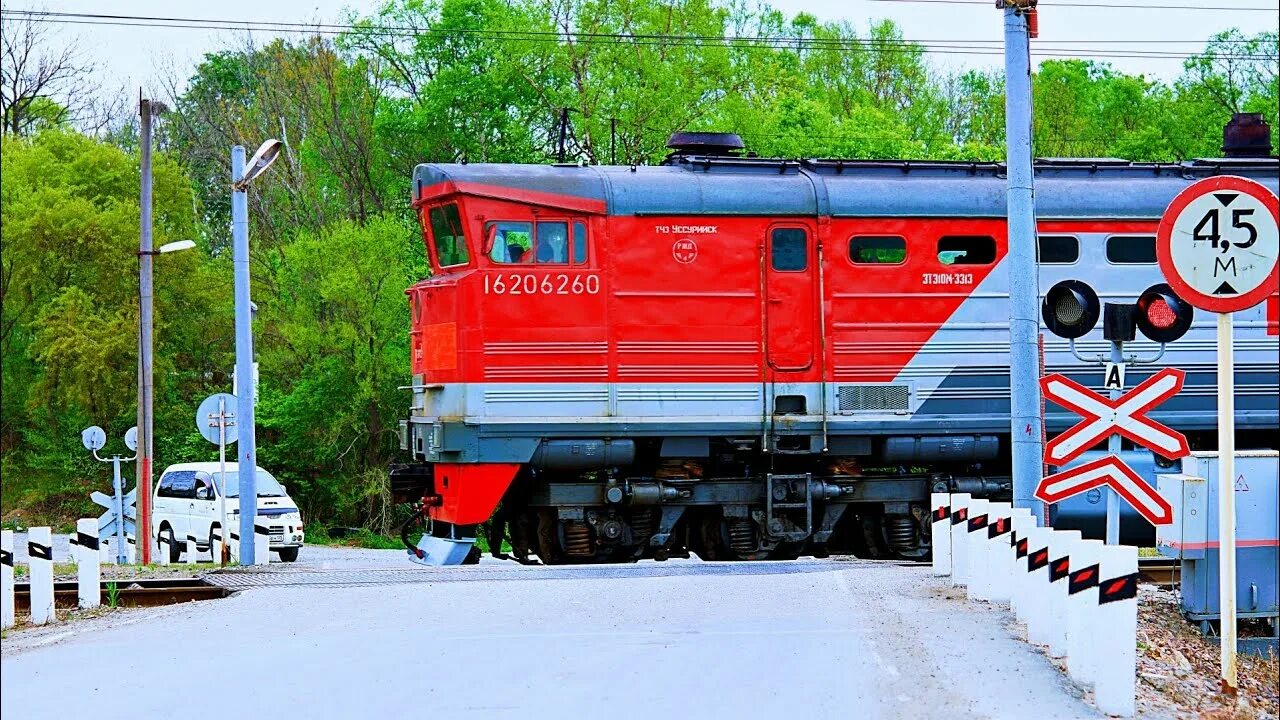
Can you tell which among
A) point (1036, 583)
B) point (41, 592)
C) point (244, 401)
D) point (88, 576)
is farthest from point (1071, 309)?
point (244, 401)

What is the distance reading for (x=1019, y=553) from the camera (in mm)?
12852

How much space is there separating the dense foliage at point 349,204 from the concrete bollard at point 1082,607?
98.8 ft

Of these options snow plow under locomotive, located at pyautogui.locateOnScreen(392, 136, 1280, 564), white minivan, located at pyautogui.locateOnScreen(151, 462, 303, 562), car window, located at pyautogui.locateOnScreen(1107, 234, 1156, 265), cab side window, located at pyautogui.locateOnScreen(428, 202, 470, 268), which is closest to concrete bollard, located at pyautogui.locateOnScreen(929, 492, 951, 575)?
snow plow under locomotive, located at pyautogui.locateOnScreen(392, 136, 1280, 564)

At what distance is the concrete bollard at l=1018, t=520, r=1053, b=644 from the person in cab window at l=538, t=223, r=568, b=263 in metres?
6.97

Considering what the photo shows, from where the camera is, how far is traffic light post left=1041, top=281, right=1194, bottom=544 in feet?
42.3

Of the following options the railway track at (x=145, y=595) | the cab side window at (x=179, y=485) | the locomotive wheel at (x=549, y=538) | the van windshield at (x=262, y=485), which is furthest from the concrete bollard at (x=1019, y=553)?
the cab side window at (x=179, y=485)

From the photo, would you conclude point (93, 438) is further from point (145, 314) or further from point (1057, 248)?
point (1057, 248)

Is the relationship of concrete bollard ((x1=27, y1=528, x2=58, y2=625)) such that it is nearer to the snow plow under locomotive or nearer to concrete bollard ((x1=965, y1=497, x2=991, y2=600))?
the snow plow under locomotive

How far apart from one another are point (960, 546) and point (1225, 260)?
529cm

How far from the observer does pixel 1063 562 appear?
10805mm

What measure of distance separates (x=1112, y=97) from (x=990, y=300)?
41.6m

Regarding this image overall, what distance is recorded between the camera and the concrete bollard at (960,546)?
590 inches

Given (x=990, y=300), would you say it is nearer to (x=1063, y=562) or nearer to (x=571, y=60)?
(x=1063, y=562)

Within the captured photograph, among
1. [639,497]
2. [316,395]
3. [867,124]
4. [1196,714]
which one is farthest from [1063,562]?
[867,124]
